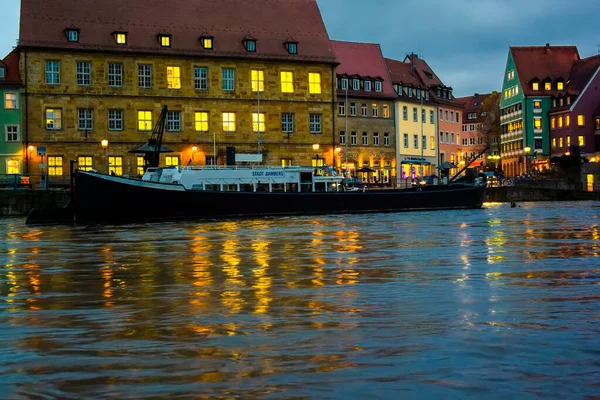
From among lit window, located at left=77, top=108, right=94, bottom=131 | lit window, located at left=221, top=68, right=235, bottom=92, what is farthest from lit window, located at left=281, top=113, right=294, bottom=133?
lit window, located at left=77, top=108, right=94, bottom=131

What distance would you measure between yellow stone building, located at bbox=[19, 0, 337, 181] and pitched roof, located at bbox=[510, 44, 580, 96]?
39.7 meters

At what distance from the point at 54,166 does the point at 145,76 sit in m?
9.04

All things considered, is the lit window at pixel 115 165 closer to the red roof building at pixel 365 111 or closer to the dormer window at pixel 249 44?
the dormer window at pixel 249 44

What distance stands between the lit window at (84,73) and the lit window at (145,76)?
347cm

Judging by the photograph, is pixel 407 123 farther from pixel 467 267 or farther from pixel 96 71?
pixel 467 267

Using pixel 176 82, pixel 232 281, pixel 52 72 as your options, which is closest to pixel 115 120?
pixel 176 82

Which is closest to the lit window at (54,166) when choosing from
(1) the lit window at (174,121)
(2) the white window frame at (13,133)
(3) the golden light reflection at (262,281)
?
(2) the white window frame at (13,133)

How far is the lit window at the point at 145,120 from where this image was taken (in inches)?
2430

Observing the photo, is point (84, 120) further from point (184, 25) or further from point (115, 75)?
point (184, 25)

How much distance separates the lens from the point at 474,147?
130375mm

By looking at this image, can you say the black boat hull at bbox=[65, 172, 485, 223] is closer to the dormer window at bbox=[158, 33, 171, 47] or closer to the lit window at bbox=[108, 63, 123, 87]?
the lit window at bbox=[108, 63, 123, 87]

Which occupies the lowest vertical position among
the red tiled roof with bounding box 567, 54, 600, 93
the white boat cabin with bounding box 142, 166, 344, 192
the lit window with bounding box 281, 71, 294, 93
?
the white boat cabin with bounding box 142, 166, 344, 192

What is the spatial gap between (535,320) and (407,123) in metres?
73.7

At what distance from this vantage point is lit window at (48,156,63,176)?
195 feet
